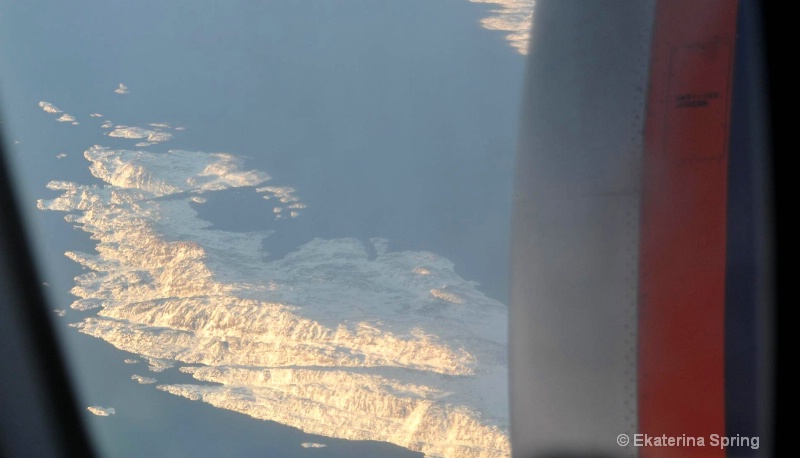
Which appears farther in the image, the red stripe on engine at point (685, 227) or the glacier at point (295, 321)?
the glacier at point (295, 321)

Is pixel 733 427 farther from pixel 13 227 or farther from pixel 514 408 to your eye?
pixel 13 227

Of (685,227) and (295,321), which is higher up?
(685,227)

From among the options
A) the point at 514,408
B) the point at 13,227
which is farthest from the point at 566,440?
the point at 13,227

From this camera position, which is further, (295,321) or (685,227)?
(295,321)

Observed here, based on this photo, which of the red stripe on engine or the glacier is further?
the glacier

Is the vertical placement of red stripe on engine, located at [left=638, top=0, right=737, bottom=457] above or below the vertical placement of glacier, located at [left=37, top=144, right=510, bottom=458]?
above
